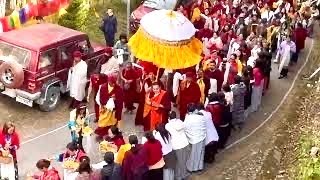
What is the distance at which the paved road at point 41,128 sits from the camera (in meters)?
12.9

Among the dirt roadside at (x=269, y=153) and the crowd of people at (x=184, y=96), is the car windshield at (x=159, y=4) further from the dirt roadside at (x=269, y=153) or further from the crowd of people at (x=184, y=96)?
the dirt roadside at (x=269, y=153)

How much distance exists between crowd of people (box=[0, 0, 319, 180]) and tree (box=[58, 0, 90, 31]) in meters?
2.78

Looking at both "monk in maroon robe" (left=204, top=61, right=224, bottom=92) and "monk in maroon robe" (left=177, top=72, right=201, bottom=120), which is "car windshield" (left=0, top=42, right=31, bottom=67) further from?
"monk in maroon robe" (left=204, top=61, right=224, bottom=92)

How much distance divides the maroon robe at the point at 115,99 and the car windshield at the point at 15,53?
1.82m

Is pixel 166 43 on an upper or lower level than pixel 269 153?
upper

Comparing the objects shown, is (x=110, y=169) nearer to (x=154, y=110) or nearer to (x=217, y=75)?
(x=154, y=110)

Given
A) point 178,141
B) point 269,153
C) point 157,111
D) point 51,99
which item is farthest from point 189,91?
point 51,99

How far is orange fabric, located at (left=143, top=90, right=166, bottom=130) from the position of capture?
13.1 metres

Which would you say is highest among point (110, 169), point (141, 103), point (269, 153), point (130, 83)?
point (110, 169)

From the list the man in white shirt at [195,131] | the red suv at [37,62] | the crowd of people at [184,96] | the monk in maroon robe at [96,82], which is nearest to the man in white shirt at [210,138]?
the crowd of people at [184,96]

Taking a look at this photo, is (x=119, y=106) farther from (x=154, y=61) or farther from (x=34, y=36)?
(x=34, y=36)

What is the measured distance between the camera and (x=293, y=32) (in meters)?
18.1

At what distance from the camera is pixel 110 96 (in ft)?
43.3

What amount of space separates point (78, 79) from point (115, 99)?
125 cm
